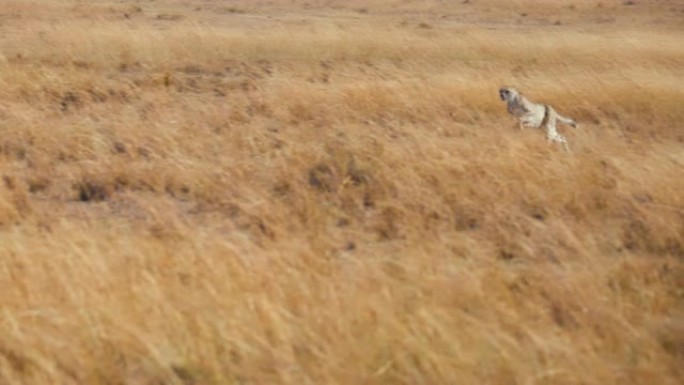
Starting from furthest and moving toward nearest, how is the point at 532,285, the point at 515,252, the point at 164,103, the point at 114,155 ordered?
the point at 164,103, the point at 114,155, the point at 515,252, the point at 532,285

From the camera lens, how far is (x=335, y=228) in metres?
5.21

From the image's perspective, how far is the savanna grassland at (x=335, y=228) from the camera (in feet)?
10.4

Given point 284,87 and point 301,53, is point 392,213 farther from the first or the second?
point 301,53

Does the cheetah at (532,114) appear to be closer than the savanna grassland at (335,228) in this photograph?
No

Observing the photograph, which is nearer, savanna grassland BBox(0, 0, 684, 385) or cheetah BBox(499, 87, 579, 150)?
savanna grassland BBox(0, 0, 684, 385)

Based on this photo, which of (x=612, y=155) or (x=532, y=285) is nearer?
(x=532, y=285)

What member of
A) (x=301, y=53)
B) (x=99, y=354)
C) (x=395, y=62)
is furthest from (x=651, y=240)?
(x=301, y=53)

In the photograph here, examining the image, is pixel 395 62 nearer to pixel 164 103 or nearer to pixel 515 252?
pixel 164 103

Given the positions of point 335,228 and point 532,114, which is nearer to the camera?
point 335,228

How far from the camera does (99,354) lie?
3.15 metres

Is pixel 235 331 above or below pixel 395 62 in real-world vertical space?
above

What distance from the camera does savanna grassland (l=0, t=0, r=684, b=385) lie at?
3.17 meters

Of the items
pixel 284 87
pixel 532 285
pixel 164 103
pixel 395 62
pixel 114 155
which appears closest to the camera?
pixel 532 285

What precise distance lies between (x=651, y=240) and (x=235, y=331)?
9.60 ft
